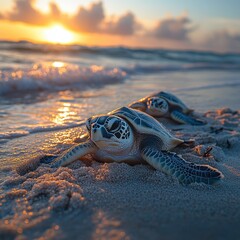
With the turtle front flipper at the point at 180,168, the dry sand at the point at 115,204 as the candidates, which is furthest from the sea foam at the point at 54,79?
the turtle front flipper at the point at 180,168

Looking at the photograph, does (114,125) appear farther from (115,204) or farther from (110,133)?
(115,204)

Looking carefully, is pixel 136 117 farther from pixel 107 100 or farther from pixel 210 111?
pixel 107 100

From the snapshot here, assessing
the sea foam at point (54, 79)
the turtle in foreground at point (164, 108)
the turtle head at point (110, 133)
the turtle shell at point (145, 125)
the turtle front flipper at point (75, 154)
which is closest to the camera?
the turtle head at point (110, 133)

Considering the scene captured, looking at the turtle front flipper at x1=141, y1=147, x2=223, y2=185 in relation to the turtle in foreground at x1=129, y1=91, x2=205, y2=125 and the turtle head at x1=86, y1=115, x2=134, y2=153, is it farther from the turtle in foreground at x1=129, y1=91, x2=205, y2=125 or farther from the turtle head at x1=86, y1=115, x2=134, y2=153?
the turtle in foreground at x1=129, y1=91, x2=205, y2=125

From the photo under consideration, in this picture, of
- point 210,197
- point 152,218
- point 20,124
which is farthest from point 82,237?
point 20,124

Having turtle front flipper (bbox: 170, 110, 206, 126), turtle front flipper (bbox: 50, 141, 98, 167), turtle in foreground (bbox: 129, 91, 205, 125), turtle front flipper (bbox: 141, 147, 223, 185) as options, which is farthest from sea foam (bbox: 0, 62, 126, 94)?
turtle front flipper (bbox: 141, 147, 223, 185)

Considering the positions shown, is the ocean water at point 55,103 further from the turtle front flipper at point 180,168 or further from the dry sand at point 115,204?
the turtle front flipper at point 180,168
